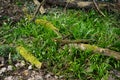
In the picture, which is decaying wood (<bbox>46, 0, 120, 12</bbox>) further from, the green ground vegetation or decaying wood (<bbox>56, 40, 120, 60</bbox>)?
decaying wood (<bbox>56, 40, 120, 60</bbox>)

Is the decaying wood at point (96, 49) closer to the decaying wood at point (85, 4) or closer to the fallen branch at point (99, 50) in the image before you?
the fallen branch at point (99, 50)

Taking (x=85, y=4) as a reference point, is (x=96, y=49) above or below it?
below

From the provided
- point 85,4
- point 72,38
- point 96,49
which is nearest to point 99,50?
point 96,49

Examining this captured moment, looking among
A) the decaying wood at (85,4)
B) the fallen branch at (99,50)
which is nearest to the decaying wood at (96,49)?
the fallen branch at (99,50)

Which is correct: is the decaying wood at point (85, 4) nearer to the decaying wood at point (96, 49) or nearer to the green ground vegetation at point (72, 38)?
the green ground vegetation at point (72, 38)

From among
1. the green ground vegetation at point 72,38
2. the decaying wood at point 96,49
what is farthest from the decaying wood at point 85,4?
the decaying wood at point 96,49

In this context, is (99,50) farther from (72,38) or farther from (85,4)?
(85,4)

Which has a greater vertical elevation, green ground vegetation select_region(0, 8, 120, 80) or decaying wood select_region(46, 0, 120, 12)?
decaying wood select_region(46, 0, 120, 12)

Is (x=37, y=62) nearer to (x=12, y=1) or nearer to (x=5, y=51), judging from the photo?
(x=5, y=51)

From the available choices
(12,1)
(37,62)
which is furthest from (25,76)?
(12,1)

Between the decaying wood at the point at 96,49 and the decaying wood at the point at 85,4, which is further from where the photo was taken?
the decaying wood at the point at 85,4

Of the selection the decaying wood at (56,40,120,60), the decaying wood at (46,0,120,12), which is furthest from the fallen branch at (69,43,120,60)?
the decaying wood at (46,0,120,12)

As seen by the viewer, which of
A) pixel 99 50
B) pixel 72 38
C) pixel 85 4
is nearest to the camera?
pixel 99 50

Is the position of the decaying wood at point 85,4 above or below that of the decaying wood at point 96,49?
above
